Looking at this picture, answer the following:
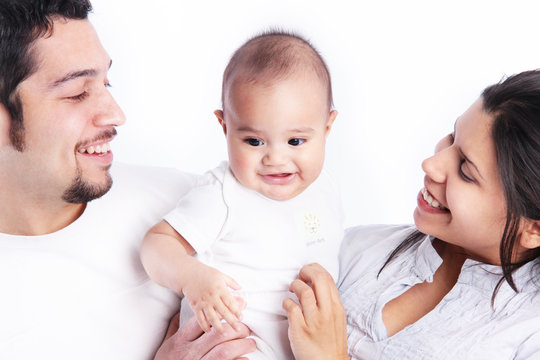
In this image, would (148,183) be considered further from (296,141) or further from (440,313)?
(440,313)

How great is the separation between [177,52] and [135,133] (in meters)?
0.53

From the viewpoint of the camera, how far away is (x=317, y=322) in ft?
6.44

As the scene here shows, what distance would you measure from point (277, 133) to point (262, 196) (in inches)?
10.6

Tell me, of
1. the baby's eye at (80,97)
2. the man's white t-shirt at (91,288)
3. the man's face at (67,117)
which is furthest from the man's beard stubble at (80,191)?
the baby's eye at (80,97)

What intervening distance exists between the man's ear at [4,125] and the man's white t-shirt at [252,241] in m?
0.59

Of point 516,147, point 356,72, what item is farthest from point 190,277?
point 356,72

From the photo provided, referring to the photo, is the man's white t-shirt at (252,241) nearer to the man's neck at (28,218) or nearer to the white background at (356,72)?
the man's neck at (28,218)

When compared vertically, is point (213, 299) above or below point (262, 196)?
below

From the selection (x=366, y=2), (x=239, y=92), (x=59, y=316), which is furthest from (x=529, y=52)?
(x=59, y=316)

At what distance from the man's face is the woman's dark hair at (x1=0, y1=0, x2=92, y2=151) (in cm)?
2

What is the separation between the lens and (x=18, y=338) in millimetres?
2057

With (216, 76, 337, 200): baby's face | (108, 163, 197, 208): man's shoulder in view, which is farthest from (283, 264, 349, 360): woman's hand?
(108, 163, 197, 208): man's shoulder

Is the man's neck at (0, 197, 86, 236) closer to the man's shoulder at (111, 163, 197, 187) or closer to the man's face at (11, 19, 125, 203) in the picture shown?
the man's face at (11, 19, 125, 203)

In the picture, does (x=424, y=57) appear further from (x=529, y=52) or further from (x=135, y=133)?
(x=135, y=133)
